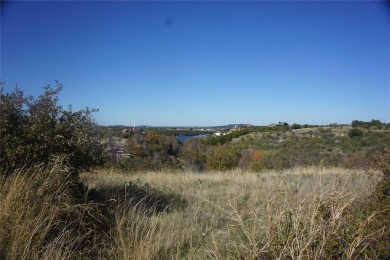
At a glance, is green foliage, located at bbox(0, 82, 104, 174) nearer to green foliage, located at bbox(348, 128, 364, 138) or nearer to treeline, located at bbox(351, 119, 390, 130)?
green foliage, located at bbox(348, 128, 364, 138)

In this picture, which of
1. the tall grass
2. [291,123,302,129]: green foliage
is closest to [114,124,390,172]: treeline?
[291,123,302,129]: green foliage

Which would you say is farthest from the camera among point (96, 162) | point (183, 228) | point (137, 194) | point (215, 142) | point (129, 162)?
point (215, 142)

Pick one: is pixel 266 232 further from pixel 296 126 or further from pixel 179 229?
pixel 296 126

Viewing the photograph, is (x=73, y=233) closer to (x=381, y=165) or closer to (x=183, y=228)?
(x=183, y=228)

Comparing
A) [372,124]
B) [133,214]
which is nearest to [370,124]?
[372,124]

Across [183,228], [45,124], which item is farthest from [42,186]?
[183,228]

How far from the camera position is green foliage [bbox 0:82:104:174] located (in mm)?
5133

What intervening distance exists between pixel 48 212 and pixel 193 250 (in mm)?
1714

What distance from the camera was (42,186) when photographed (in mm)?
4164

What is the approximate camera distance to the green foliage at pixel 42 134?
16.8 ft

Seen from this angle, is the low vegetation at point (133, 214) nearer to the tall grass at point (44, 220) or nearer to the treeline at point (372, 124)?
the tall grass at point (44, 220)

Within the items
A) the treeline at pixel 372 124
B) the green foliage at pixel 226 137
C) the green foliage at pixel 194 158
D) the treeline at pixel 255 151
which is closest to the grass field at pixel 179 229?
the treeline at pixel 255 151

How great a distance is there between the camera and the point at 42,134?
5.33 m

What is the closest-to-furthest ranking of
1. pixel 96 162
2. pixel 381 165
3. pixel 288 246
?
pixel 288 246 → pixel 381 165 → pixel 96 162
